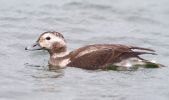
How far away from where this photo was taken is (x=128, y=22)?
1769cm

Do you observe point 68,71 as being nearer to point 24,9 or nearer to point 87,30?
point 87,30

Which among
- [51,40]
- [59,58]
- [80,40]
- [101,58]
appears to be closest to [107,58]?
[101,58]

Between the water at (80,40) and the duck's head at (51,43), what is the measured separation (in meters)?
0.29

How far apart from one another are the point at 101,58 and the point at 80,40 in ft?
9.55

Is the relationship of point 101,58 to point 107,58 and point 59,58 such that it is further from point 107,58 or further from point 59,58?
point 59,58

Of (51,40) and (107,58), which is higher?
(51,40)

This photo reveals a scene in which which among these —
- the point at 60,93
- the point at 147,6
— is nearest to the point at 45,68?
the point at 60,93

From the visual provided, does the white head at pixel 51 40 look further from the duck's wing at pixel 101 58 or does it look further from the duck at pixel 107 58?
the duck's wing at pixel 101 58

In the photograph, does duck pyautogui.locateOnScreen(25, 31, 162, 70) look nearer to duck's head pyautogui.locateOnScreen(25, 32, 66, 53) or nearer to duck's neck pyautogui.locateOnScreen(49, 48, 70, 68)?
duck's neck pyautogui.locateOnScreen(49, 48, 70, 68)

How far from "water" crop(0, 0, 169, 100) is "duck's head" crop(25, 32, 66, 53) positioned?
286mm

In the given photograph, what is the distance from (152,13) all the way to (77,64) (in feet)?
19.3

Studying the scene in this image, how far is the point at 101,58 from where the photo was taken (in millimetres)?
12992

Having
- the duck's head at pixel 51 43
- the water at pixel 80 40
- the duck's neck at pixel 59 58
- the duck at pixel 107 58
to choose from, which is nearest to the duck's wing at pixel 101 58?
the duck at pixel 107 58

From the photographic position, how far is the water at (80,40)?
37.4ft
